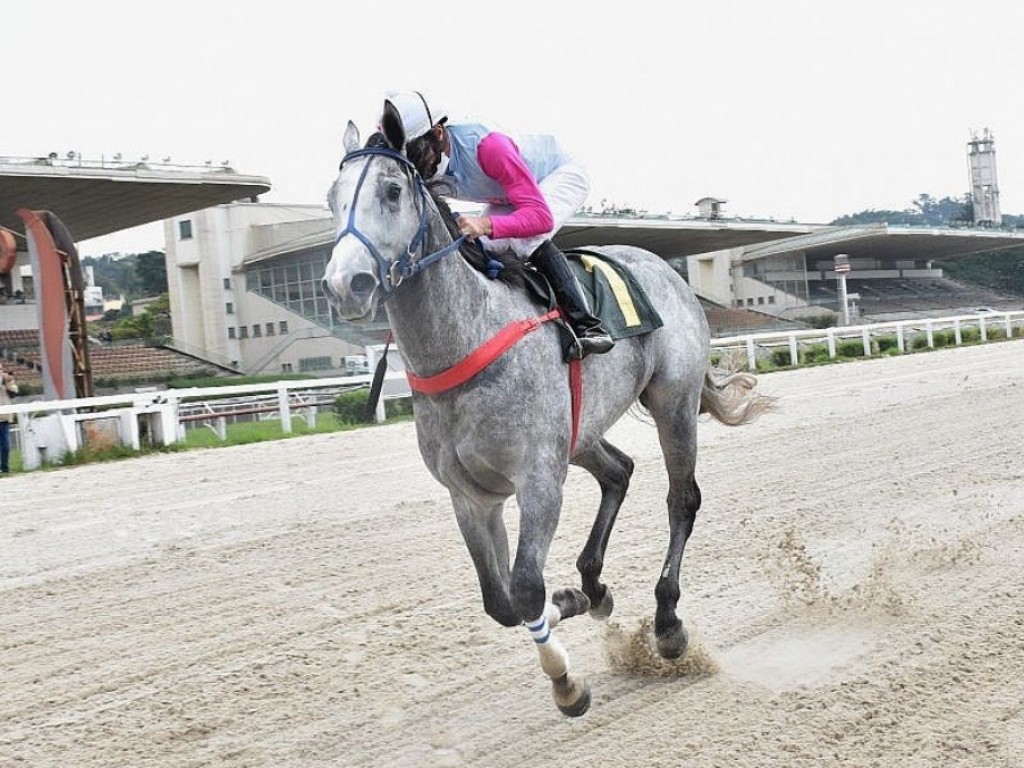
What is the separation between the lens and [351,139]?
3.26m

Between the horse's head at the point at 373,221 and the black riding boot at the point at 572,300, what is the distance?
711 mm

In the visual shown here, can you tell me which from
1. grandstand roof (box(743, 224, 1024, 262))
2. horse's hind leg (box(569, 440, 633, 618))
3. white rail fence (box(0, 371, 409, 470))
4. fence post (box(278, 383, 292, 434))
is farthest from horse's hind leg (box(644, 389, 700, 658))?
grandstand roof (box(743, 224, 1024, 262))

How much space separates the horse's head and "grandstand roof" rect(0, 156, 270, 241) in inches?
970

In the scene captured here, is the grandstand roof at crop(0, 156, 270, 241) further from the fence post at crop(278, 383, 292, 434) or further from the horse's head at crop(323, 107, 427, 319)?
the horse's head at crop(323, 107, 427, 319)

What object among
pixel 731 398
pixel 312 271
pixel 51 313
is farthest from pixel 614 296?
pixel 312 271

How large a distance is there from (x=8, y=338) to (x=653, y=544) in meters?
26.7

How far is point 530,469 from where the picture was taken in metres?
3.40

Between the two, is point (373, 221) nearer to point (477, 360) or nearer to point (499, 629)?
point (477, 360)

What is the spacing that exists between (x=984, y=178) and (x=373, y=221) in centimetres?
9728

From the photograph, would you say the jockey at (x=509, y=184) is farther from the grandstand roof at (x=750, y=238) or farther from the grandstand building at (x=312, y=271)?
the grandstand roof at (x=750, y=238)

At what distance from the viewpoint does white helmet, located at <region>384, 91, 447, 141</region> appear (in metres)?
3.29

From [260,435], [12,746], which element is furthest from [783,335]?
[12,746]

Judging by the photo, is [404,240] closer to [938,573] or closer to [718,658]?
[718,658]

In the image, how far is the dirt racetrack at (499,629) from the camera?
11.0ft
